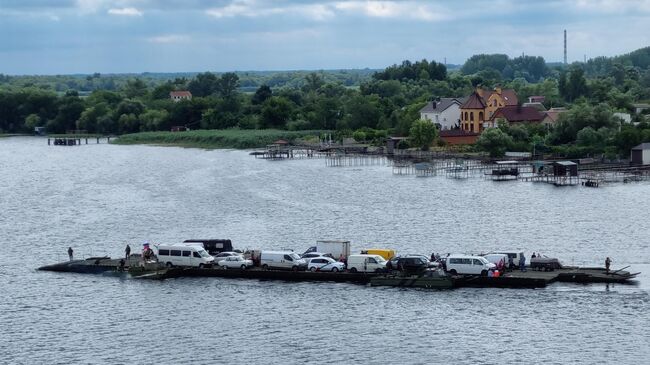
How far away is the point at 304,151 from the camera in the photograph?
10144cm

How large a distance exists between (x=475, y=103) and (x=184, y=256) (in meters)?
61.5

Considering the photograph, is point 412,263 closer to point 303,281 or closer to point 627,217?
point 303,281

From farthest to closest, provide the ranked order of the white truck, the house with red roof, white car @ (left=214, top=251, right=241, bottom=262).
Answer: the house with red roof, white car @ (left=214, top=251, right=241, bottom=262), the white truck

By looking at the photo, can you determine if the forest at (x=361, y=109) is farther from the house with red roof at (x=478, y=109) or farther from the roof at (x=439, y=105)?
the house with red roof at (x=478, y=109)

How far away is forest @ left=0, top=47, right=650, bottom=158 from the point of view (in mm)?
84438

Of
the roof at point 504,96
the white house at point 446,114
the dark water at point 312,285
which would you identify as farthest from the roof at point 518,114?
the dark water at point 312,285

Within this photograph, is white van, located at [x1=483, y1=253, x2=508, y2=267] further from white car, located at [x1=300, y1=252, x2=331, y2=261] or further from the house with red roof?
the house with red roof

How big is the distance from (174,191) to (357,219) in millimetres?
19028

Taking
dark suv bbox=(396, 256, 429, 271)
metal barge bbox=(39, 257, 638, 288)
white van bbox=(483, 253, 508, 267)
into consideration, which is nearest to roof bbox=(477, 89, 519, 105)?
white van bbox=(483, 253, 508, 267)

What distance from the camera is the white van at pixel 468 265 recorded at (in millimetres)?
36812

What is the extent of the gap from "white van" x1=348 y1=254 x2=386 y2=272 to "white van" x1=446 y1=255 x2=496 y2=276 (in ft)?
8.01

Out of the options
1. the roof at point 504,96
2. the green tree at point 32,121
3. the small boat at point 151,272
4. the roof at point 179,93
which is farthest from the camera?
the roof at point 179,93

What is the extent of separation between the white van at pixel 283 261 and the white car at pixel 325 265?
36cm

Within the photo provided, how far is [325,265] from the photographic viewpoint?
38.6m
